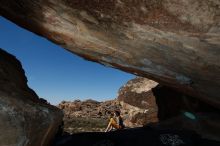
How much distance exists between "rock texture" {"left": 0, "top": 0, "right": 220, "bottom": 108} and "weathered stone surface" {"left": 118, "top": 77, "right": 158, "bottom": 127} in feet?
40.9

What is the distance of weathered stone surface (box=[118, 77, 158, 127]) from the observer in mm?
25584

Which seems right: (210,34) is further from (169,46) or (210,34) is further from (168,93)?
(168,93)

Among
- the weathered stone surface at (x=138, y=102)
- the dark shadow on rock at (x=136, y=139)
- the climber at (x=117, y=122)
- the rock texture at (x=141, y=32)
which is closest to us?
the rock texture at (x=141, y=32)

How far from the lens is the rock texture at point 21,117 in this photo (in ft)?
27.0

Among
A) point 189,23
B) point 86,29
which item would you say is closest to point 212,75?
point 189,23

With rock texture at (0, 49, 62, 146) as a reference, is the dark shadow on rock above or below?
below

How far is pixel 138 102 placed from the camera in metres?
27.9

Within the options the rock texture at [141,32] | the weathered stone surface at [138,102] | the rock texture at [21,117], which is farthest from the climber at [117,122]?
the rock texture at [21,117]

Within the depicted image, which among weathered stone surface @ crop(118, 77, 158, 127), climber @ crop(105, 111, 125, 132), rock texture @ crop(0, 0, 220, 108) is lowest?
climber @ crop(105, 111, 125, 132)

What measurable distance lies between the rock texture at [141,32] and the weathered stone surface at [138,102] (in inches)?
491

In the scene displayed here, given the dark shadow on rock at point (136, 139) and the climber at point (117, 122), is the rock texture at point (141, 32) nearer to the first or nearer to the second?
the dark shadow on rock at point (136, 139)

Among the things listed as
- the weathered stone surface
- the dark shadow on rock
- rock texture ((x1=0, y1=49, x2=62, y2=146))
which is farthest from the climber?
rock texture ((x1=0, y1=49, x2=62, y2=146))

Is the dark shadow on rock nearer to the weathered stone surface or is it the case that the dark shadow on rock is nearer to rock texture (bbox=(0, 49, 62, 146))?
rock texture (bbox=(0, 49, 62, 146))

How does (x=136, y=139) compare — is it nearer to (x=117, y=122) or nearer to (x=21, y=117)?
(x=21, y=117)
